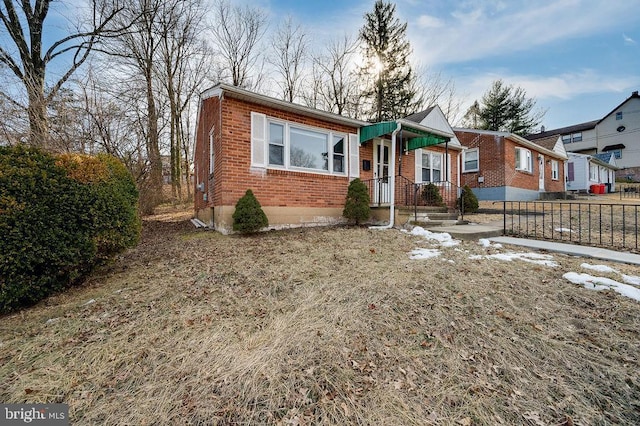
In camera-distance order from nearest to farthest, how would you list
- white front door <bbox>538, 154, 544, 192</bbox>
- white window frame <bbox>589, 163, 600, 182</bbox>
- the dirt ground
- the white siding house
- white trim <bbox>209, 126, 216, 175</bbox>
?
the dirt ground → white trim <bbox>209, 126, 216, 175</bbox> → white front door <bbox>538, 154, 544, 192</bbox> → the white siding house → white window frame <bbox>589, 163, 600, 182</bbox>

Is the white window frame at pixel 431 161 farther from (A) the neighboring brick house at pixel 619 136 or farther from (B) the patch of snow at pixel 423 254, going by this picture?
(A) the neighboring brick house at pixel 619 136

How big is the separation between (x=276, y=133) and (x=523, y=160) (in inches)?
640

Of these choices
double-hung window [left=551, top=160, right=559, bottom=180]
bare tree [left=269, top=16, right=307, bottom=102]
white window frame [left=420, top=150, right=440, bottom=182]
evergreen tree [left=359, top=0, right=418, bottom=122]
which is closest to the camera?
white window frame [left=420, top=150, right=440, bottom=182]

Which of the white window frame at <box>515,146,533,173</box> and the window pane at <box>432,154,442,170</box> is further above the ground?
the white window frame at <box>515,146,533,173</box>

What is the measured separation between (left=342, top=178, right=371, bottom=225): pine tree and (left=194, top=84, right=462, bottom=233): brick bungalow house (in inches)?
26.9

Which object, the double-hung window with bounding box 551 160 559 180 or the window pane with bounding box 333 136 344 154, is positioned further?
the double-hung window with bounding box 551 160 559 180

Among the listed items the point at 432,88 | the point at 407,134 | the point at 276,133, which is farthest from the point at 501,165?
the point at 276,133

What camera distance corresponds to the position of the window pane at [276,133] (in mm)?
7668

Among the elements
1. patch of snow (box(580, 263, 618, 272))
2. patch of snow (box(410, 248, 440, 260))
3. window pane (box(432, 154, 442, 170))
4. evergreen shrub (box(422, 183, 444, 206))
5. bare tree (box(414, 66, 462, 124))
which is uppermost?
bare tree (box(414, 66, 462, 124))

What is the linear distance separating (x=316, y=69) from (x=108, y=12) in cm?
1390

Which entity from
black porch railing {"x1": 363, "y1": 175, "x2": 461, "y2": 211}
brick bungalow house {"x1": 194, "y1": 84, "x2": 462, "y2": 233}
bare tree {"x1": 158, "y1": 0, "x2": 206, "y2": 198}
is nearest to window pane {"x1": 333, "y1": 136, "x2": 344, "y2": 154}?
A: brick bungalow house {"x1": 194, "y1": 84, "x2": 462, "y2": 233}

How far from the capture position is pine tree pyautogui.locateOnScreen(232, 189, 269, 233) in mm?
6465

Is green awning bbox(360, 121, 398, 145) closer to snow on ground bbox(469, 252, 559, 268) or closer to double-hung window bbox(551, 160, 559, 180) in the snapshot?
snow on ground bbox(469, 252, 559, 268)

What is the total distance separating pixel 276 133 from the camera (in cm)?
774
